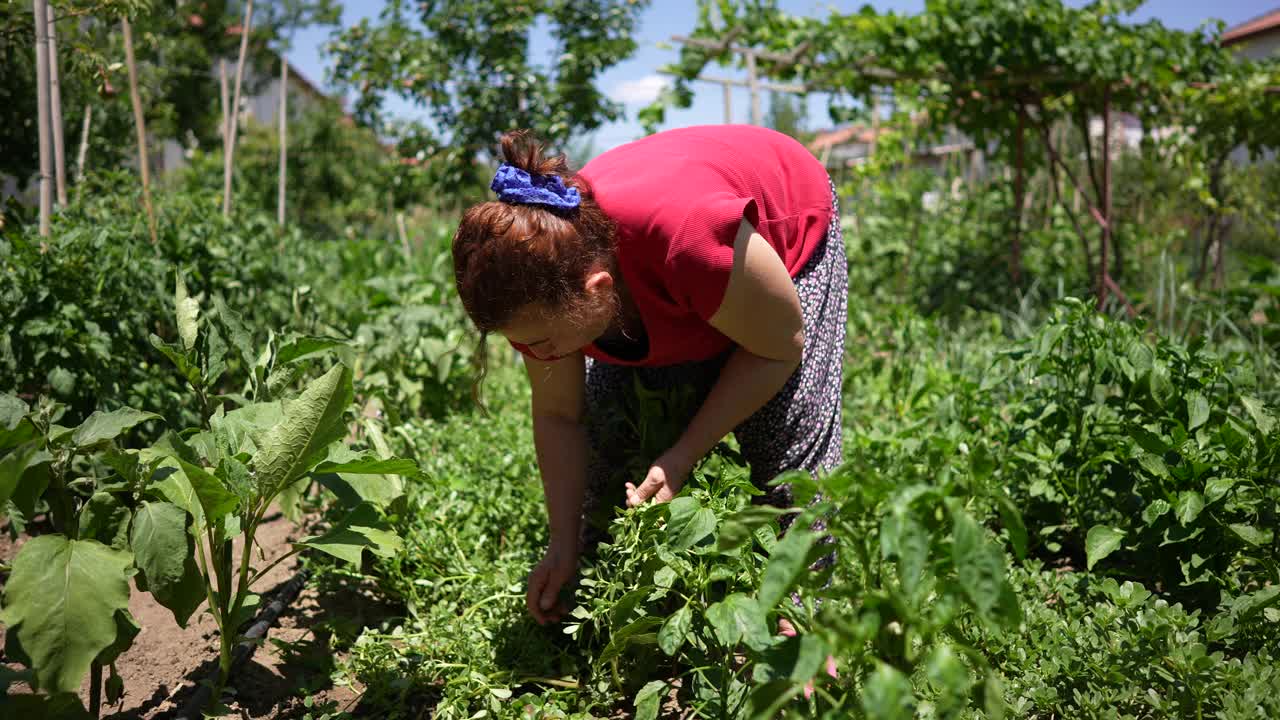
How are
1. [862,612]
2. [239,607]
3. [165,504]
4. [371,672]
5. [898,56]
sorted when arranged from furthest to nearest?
[898,56]
[371,672]
[239,607]
[165,504]
[862,612]

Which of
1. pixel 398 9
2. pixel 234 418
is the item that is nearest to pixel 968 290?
pixel 234 418

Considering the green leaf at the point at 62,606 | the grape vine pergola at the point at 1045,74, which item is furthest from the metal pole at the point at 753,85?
the green leaf at the point at 62,606

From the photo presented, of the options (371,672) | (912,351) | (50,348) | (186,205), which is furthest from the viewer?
(912,351)

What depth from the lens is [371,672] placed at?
6.02 ft

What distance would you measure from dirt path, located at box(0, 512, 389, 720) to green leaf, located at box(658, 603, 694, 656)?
31.2 inches

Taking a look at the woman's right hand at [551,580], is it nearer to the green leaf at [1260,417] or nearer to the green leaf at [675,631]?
the green leaf at [675,631]

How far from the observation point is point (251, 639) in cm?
195

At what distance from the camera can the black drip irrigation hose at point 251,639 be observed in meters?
1.68

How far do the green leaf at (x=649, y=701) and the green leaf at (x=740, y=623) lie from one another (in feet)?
0.80

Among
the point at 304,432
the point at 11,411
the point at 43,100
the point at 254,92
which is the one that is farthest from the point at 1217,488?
the point at 254,92

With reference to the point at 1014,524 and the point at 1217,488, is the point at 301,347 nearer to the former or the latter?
the point at 1014,524

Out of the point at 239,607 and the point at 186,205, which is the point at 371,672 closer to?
the point at 239,607

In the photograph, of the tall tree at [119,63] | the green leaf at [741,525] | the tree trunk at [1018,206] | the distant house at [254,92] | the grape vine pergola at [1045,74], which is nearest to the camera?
the green leaf at [741,525]

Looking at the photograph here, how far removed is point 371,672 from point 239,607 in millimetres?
309
